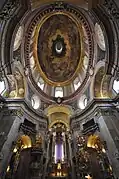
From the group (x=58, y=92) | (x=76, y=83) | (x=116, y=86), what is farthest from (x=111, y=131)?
(x=58, y=92)

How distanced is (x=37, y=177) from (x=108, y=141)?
22.6ft

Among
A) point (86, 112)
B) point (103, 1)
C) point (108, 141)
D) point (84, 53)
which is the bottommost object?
point (108, 141)

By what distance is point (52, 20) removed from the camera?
24.1 metres

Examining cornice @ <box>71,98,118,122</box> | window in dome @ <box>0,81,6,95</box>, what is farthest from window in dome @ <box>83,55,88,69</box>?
window in dome @ <box>0,81,6,95</box>

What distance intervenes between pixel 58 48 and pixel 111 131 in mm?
14799

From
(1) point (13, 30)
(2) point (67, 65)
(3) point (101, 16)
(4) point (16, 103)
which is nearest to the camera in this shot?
(3) point (101, 16)

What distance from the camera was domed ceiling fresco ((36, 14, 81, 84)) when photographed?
24109 millimetres

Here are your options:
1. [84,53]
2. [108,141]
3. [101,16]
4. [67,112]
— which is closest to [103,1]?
[101,16]

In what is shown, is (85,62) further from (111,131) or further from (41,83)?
(111,131)

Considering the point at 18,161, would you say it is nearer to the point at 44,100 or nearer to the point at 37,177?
the point at 37,177

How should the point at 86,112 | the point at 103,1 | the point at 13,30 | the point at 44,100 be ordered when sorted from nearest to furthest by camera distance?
the point at 103,1 → the point at 13,30 → the point at 86,112 → the point at 44,100

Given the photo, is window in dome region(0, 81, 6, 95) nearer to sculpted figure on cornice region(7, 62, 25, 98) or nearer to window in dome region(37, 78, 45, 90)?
sculpted figure on cornice region(7, 62, 25, 98)

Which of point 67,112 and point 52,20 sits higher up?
point 52,20

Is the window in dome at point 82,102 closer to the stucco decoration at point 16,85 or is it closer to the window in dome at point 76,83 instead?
the window in dome at point 76,83
